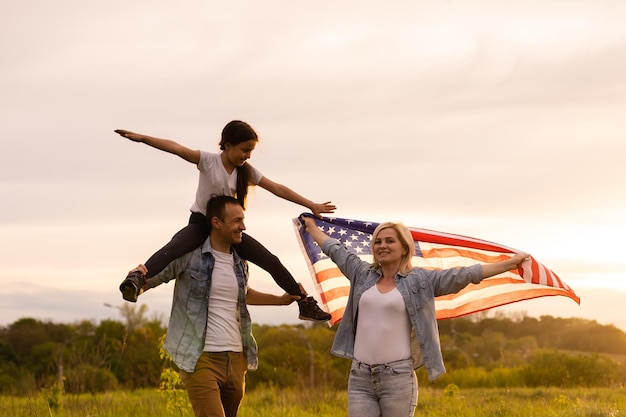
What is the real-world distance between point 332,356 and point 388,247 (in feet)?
94.0

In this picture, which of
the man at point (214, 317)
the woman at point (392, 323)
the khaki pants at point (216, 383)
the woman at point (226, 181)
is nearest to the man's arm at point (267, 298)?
the woman at point (226, 181)

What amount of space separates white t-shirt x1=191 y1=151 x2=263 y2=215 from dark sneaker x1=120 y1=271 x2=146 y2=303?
93cm

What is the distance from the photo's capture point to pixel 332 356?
116 ft

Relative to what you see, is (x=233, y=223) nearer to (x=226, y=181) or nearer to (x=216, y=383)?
(x=226, y=181)

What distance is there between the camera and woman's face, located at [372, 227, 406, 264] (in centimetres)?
725

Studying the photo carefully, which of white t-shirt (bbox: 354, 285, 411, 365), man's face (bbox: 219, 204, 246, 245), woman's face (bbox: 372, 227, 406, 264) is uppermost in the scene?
man's face (bbox: 219, 204, 246, 245)

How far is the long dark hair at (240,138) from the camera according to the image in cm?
775

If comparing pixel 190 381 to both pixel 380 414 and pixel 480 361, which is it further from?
pixel 480 361

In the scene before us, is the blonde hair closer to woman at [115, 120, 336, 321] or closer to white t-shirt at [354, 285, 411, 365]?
white t-shirt at [354, 285, 411, 365]

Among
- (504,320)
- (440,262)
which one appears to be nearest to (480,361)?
(504,320)

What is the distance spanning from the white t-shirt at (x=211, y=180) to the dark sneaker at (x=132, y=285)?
0.93 m

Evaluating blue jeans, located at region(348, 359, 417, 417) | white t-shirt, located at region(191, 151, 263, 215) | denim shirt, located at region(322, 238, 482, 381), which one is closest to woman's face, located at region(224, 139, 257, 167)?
white t-shirt, located at region(191, 151, 263, 215)

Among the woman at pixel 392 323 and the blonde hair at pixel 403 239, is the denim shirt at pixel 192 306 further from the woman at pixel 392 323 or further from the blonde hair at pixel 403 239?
the blonde hair at pixel 403 239

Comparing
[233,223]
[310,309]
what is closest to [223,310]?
[233,223]
